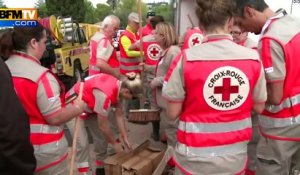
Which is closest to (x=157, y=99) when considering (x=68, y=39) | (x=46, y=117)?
(x=46, y=117)

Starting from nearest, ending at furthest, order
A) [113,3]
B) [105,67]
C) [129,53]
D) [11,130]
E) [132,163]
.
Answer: [11,130] < [132,163] < [105,67] < [129,53] < [113,3]

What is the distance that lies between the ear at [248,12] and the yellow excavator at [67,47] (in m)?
6.24

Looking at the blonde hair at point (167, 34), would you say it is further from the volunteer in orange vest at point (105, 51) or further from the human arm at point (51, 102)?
the human arm at point (51, 102)

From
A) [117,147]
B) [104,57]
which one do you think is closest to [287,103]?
[117,147]

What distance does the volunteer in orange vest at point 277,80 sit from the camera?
2180 millimetres

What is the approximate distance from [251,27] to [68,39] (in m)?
7.41

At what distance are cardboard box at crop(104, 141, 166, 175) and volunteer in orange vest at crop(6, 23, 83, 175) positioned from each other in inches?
36.5

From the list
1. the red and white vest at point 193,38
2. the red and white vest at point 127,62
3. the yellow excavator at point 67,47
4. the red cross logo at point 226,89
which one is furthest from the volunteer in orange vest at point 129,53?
the red cross logo at point 226,89

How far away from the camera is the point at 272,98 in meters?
2.27

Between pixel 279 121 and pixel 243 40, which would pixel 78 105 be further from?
pixel 243 40

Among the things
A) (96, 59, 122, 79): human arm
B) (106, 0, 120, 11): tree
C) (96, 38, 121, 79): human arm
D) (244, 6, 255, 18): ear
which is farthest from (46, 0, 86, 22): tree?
(244, 6, 255, 18): ear

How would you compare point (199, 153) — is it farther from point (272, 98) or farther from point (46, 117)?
point (46, 117)

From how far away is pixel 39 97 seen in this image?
235 centimetres

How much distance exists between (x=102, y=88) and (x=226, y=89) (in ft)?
4.95
